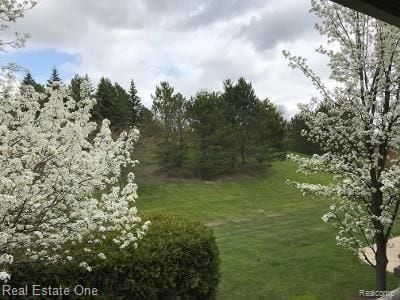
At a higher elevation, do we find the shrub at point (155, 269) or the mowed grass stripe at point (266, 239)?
the shrub at point (155, 269)

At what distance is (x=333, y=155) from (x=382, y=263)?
5.84 feet

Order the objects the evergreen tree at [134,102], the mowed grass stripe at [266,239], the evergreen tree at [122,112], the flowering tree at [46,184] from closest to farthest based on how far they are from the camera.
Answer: the flowering tree at [46,184] → the mowed grass stripe at [266,239] → the evergreen tree at [122,112] → the evergreen tree at [134,102]

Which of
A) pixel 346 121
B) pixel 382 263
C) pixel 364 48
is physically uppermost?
pixel 364 48

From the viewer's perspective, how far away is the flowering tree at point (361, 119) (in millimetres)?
6059

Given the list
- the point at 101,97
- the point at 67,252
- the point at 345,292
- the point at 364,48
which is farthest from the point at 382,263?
the point at 101,97

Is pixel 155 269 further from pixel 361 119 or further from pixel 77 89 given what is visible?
pixel 77 89

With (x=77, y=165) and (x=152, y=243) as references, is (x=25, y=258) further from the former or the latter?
(x=152, y=243)

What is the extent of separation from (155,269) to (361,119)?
3594 millimetres

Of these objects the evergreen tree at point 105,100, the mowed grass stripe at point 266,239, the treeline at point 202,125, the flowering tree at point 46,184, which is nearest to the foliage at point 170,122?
the treeline at point 202,125

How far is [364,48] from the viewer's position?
6.31 metres

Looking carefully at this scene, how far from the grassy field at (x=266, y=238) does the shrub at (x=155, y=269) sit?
1622 millimetres

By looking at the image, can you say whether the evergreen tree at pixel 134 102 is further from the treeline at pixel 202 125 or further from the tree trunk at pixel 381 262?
the tree trunk at pixel 381 262

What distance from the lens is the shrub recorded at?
4746mm

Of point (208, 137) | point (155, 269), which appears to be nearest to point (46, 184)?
point (155, 269)
